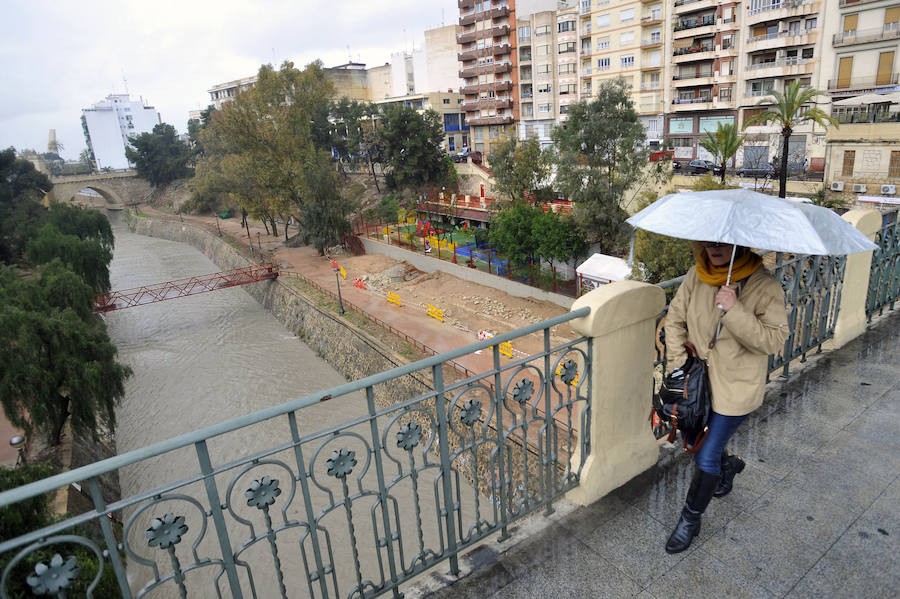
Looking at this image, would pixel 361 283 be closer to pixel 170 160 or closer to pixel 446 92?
pixel 446 92

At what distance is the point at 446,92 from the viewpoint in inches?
2260

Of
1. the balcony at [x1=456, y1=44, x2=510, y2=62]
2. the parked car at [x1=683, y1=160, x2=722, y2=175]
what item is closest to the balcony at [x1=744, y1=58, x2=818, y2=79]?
the parked car at [x1=683, y1=160, x2=722, y2=175]

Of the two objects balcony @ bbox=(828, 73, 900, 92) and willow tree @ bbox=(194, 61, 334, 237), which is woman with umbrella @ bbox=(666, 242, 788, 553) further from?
willow tree @ bbox=(194, 61, 334, 237)

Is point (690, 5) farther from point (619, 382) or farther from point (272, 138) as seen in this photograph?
point (619, 382)

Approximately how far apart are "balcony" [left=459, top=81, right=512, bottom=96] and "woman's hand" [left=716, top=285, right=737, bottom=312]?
46.2 metres

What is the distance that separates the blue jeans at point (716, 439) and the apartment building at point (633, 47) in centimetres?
3623

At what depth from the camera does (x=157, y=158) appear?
220 feet

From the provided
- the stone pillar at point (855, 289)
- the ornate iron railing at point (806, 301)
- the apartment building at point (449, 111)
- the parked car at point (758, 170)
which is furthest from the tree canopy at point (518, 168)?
the apartment building at point (449, 111)

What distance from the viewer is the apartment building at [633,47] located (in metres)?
35.4

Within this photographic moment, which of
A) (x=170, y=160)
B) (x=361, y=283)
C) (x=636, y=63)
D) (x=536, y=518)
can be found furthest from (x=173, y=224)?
(x=536, y=518)

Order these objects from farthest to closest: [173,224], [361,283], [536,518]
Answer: [173,224]
[361,283]
[536,518]

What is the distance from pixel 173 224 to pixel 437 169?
103 ft

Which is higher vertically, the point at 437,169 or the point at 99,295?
the point at 437,169

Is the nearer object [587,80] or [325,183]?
[325,183]
